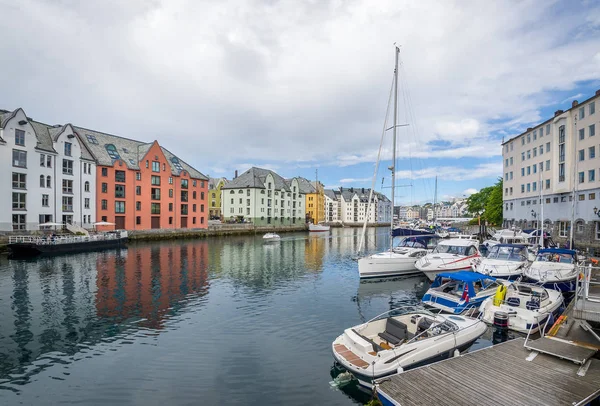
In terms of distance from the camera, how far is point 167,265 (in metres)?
35.0

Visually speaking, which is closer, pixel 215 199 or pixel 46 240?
pixel 46 240

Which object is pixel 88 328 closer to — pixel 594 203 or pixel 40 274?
pixel 40 274

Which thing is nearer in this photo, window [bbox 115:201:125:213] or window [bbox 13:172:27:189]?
window [bbox 13:172:27:189]

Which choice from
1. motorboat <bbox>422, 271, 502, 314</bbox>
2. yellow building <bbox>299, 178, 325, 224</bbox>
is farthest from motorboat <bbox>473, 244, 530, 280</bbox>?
yellow building <bbox>299, 178, 325, 224</bbox>

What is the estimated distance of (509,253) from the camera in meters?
26.1

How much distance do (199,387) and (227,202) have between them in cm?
9736

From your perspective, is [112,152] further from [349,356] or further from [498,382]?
[498,382]

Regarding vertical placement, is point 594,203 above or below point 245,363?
above

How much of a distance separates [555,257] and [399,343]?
72.1ft

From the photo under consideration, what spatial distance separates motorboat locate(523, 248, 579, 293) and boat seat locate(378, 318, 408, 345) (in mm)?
14913

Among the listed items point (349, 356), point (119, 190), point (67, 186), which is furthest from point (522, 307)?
point (119, 190)

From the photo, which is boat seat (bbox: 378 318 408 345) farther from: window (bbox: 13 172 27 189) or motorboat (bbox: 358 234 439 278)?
window (bbox: 13 172 27 189)

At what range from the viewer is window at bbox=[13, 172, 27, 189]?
150ft

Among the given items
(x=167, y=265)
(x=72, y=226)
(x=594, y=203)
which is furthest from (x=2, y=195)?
(x=594, y=203)
